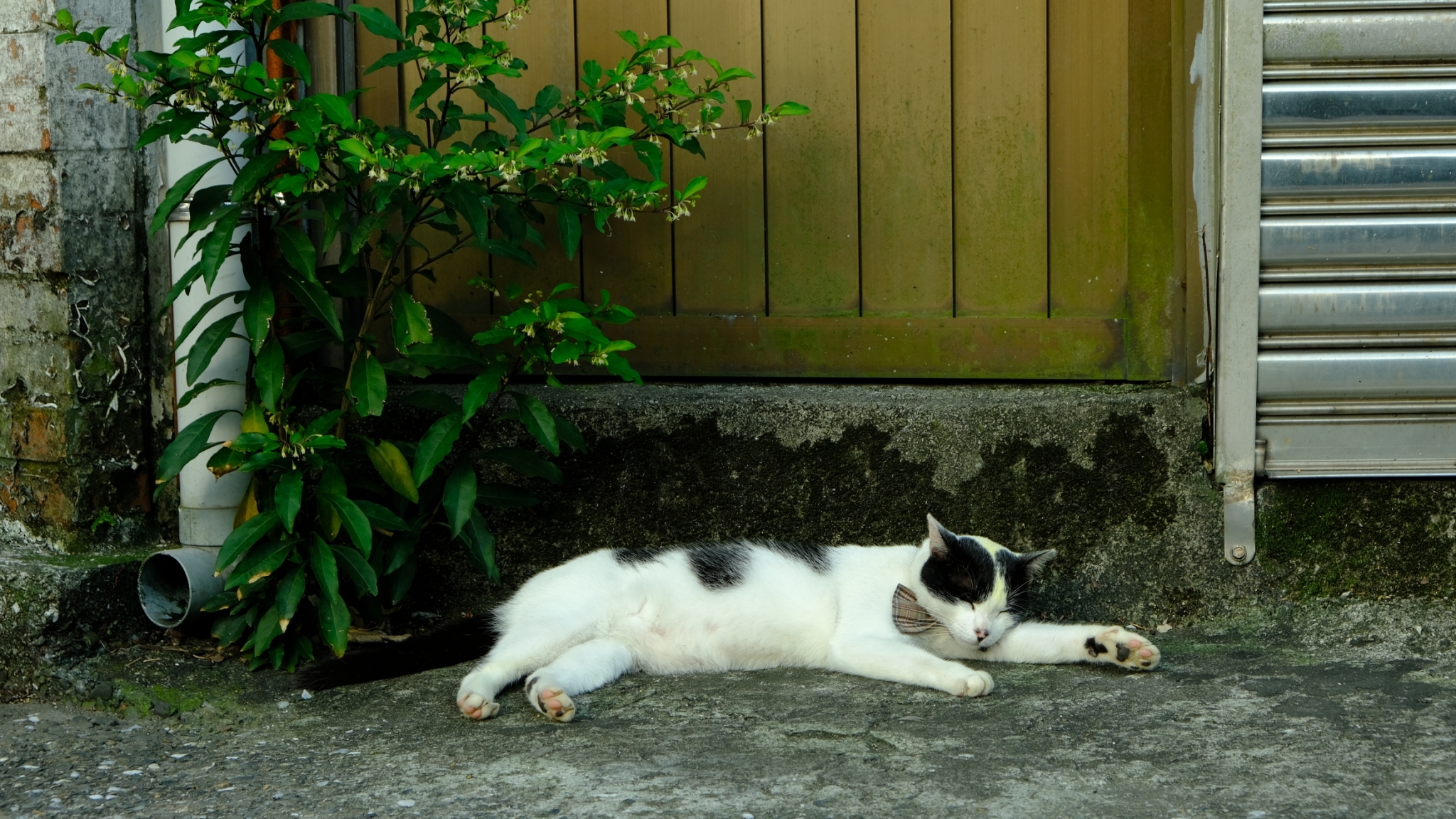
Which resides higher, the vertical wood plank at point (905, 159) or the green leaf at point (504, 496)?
the vertical wood plank at point (905, 159)

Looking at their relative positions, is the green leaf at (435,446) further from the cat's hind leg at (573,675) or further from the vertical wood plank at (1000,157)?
the vertical wood plank at (1000,157)

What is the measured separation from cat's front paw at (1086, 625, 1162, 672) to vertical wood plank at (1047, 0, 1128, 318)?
93 centimetres

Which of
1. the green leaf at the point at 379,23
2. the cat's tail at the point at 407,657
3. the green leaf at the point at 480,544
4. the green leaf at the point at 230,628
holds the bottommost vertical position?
the cat's tail at the point at 407,657

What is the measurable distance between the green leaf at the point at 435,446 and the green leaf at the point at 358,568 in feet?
0.69

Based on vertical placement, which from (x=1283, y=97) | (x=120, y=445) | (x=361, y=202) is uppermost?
(x=1283, y=97)

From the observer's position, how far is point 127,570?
283cm

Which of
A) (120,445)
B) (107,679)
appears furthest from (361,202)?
(107,679)

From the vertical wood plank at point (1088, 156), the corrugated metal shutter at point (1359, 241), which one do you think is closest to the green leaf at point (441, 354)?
the vertical wood plank at point (1088, 156)

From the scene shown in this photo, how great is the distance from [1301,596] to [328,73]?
289cm

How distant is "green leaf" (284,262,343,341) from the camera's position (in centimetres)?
262

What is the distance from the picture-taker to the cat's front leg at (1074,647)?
2.60m

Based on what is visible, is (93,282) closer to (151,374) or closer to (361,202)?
(151,374)

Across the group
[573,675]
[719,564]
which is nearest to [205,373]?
[573,675]

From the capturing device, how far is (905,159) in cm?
316
